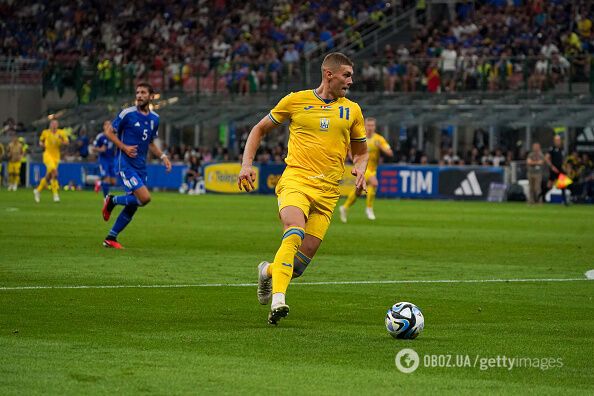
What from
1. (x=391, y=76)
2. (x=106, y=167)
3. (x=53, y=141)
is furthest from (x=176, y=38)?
(x=106, y=167)

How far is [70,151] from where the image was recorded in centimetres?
5584

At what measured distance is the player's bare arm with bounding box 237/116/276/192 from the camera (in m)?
11.5

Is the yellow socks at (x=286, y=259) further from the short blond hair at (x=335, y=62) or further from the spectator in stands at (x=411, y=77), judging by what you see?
the spectator in stands at (x=411, y=77)

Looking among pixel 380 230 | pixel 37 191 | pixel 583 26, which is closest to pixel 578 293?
pixel 380 230

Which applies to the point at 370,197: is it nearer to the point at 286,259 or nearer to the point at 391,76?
the point at 391,76

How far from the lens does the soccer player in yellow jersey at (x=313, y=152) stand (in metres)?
11.9

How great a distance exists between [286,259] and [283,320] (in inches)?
33.0

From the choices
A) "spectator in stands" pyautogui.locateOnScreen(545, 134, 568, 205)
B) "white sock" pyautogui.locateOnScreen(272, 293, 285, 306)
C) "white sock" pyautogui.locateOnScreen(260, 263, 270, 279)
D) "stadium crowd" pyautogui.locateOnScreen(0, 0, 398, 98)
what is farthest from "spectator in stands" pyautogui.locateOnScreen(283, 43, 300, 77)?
"white sock" pyautogui.locateOnScreen(272, 293, 285, 306)

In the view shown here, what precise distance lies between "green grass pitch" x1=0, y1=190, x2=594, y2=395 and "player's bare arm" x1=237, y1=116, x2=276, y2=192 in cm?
122

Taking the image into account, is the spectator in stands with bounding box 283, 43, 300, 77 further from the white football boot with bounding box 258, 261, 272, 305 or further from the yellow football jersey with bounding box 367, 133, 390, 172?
the white football boot with bounding box 258, 261, 272, 305

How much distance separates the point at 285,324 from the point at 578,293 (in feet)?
15.1

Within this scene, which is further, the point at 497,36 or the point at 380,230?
the point at 497,36

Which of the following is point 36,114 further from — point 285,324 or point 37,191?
point 285,324

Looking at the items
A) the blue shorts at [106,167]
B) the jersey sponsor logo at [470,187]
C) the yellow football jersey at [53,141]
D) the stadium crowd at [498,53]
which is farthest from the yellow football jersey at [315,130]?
the jersey sponsor logo at [470,187]
